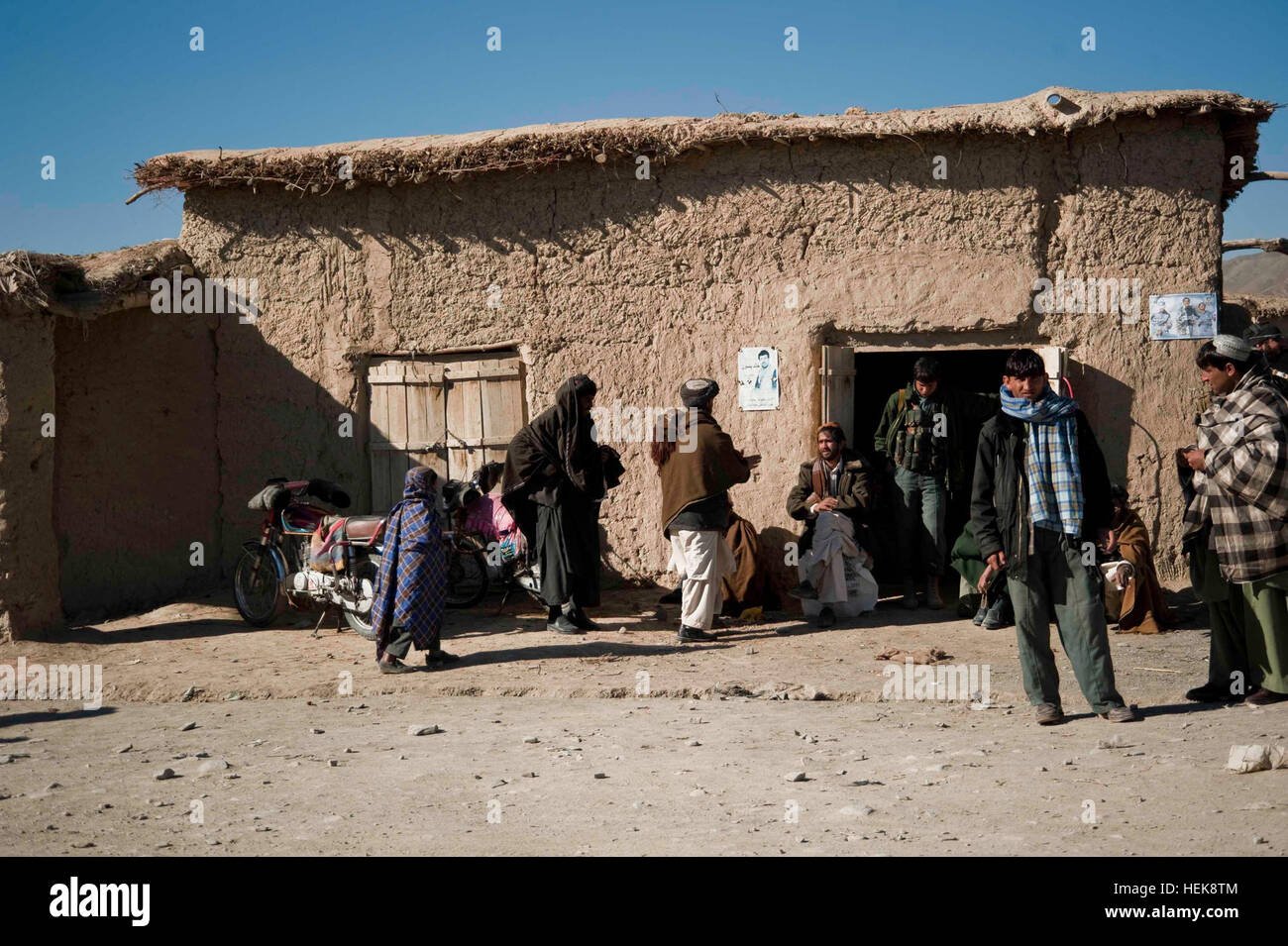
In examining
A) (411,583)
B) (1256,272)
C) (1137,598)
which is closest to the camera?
(411,583)

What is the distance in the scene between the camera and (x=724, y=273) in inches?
363

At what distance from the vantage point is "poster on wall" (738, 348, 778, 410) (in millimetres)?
9078

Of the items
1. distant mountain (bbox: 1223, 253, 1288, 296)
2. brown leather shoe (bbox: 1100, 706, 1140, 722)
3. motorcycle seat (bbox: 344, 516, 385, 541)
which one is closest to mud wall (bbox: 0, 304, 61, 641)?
motorcycle seat (bbox: 344, 516, 385, 541)

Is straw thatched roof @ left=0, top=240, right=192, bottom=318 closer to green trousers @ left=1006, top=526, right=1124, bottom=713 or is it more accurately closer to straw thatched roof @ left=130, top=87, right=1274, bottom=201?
straw thatched roof @ left=130, top=87, right=1274, bottom=201

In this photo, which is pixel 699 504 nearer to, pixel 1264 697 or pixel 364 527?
pixel 364 527

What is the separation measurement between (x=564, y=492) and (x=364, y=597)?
1551 millimetres

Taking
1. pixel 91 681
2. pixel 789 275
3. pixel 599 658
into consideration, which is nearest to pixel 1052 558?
pixel 599 658

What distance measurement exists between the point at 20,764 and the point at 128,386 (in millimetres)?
4746

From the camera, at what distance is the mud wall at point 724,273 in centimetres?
868

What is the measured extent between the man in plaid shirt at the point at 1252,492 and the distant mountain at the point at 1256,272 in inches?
1751

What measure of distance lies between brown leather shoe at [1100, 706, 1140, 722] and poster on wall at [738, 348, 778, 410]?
4.08m

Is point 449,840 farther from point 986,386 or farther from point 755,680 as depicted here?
point 986,386

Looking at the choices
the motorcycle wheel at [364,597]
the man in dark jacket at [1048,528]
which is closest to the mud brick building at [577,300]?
the motorcycle wheel at [364,597]

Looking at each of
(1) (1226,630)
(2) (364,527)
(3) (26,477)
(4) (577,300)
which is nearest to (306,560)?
(2) (364,527)
